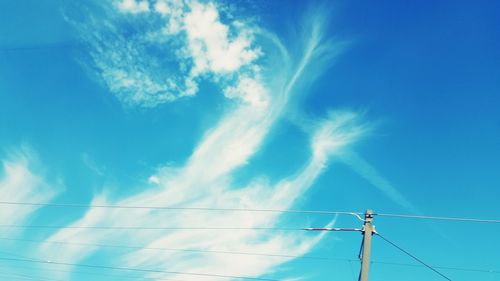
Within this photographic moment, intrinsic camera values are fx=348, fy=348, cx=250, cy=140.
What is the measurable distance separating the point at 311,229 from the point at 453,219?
7287mm

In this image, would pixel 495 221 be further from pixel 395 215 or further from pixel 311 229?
pixel 311 229

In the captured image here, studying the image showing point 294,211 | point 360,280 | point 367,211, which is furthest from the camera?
point 294,211

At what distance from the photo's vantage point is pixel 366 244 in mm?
14969

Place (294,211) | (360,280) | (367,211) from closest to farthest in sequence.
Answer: (360,280) < (367,211) < (294,211)

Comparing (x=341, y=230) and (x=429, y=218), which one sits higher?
(x=429, y=218)

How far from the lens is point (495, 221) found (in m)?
15.3

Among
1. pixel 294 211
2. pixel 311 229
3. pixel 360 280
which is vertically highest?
pixel 294 211

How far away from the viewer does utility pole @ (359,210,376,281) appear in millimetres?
14383

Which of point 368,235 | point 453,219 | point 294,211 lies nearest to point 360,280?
point 368,235

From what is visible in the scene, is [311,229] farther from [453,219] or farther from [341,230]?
[453,219]

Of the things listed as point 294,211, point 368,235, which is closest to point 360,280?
point 368,235

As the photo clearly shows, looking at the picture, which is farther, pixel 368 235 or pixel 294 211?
pixel 294 211

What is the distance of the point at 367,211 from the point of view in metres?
15.7

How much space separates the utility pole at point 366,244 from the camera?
47.2ft
